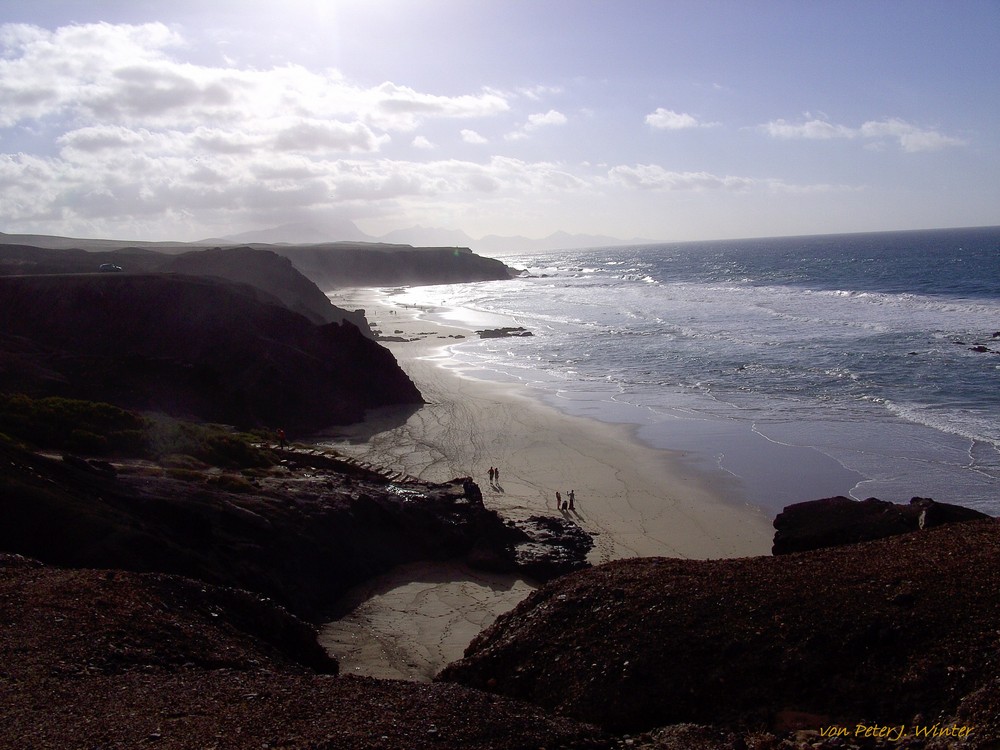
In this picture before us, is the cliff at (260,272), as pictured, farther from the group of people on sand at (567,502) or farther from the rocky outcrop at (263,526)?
the rocky outcrop at (263,526)

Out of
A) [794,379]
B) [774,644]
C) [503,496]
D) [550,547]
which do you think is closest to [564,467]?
[503,496]

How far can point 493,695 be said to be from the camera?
8.42 m

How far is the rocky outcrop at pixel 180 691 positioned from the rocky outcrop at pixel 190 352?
14677 mm

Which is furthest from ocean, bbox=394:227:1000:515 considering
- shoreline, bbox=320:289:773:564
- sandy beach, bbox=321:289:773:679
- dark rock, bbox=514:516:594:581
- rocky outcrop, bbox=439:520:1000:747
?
rocky outcrop, bbox=439:520:1000:747

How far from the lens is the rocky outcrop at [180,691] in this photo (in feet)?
22.3

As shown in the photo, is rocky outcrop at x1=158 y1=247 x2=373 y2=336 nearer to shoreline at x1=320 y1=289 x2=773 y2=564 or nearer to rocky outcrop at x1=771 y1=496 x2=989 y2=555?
shoreline at x1=320 y1=289 x2=773 y2=564

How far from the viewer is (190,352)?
27781 mm

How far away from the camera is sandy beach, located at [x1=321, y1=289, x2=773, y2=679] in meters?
12.7

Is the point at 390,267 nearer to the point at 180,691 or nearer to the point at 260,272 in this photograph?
the point at 260,272

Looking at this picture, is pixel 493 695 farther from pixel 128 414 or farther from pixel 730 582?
pixel 128 414

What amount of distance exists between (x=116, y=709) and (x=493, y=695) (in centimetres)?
384

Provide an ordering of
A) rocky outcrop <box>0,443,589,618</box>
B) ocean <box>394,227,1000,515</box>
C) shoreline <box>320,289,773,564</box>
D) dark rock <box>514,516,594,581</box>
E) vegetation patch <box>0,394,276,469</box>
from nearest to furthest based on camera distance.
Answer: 1. rocky outcrop <box>0,443,589,618</box>
2. dark rock <box>514,516,594,581</box>
3. vegetation patch <box>0,394,276,469</box>
4. shoreline <box>320,289,773,564</box>
5. ocean <box>394,227,1000,515</box>

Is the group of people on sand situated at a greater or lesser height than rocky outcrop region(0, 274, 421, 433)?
lesser

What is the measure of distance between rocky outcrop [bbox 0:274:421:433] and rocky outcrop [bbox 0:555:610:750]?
578 inches
